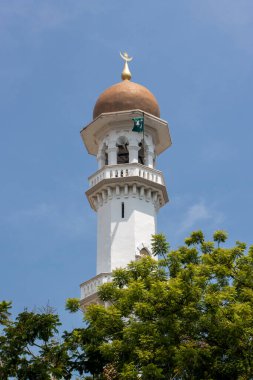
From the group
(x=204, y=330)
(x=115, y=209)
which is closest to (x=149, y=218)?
(x=115, y=209)

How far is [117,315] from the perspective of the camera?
69.2 ft

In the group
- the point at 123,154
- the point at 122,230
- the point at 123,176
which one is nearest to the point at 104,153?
the point at 123,154

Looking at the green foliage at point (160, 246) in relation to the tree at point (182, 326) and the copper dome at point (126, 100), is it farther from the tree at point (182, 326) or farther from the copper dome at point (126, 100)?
the copper dome at point (126, 100)

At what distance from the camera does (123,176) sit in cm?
3741

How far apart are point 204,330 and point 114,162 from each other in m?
19.3

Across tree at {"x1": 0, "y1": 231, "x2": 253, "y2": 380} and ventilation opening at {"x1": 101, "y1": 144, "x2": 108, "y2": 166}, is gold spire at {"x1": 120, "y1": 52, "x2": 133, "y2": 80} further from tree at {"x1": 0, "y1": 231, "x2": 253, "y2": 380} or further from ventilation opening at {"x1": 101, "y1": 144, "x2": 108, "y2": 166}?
tree at {"x1": 0, "y1": 231, "x2": 253, "y2": 380}

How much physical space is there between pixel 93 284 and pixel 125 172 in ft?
19.9

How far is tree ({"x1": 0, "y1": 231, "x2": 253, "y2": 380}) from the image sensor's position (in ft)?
63.9

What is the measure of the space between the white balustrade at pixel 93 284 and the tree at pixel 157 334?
1206cm

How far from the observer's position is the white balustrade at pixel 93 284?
113 feet

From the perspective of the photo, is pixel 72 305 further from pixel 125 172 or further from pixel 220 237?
pixel 125 172

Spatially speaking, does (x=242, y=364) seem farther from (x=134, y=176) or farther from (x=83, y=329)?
(x=134, y=176)

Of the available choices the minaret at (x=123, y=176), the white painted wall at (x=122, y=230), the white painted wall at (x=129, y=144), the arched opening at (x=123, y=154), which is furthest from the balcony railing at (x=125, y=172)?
the arched opening at (x=123, y=154)

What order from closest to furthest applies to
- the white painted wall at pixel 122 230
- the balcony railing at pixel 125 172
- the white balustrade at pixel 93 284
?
1. the white balustrade at pixel 93 284
2. the white painted wall at pixel 122 230
3. the balcony railing at pixel 125 172
